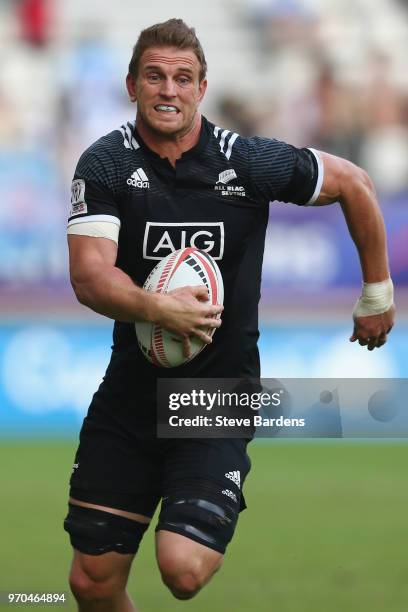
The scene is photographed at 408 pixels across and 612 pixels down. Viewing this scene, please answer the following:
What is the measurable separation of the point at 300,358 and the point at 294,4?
18.3ft

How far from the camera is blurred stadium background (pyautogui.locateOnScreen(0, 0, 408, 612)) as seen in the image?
9484mm

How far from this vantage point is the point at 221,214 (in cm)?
537

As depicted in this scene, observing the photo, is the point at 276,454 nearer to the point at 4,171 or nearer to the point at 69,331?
the point at 69,331

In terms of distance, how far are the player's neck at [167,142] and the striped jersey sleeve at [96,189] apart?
18 centimetres

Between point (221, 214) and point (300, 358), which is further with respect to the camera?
point (300, 358)

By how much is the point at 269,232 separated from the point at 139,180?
9.55 meters

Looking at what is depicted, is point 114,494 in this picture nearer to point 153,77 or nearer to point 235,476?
point 235,476

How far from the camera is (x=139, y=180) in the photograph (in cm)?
530

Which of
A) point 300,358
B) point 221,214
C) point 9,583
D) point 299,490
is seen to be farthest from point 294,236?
point 221,214

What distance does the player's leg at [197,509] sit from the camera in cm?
495

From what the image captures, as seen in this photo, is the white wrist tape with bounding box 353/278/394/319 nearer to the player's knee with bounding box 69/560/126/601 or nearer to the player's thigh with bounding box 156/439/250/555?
the player's thigh with bounding box 156/439/250/555

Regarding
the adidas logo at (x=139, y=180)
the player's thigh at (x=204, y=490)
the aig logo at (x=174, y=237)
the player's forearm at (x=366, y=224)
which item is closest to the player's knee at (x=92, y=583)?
the player's thigh at (x=204, y=490)

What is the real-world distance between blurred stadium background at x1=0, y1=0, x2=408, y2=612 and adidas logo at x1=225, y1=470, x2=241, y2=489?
101 inches

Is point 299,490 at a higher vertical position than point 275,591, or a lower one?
higher
